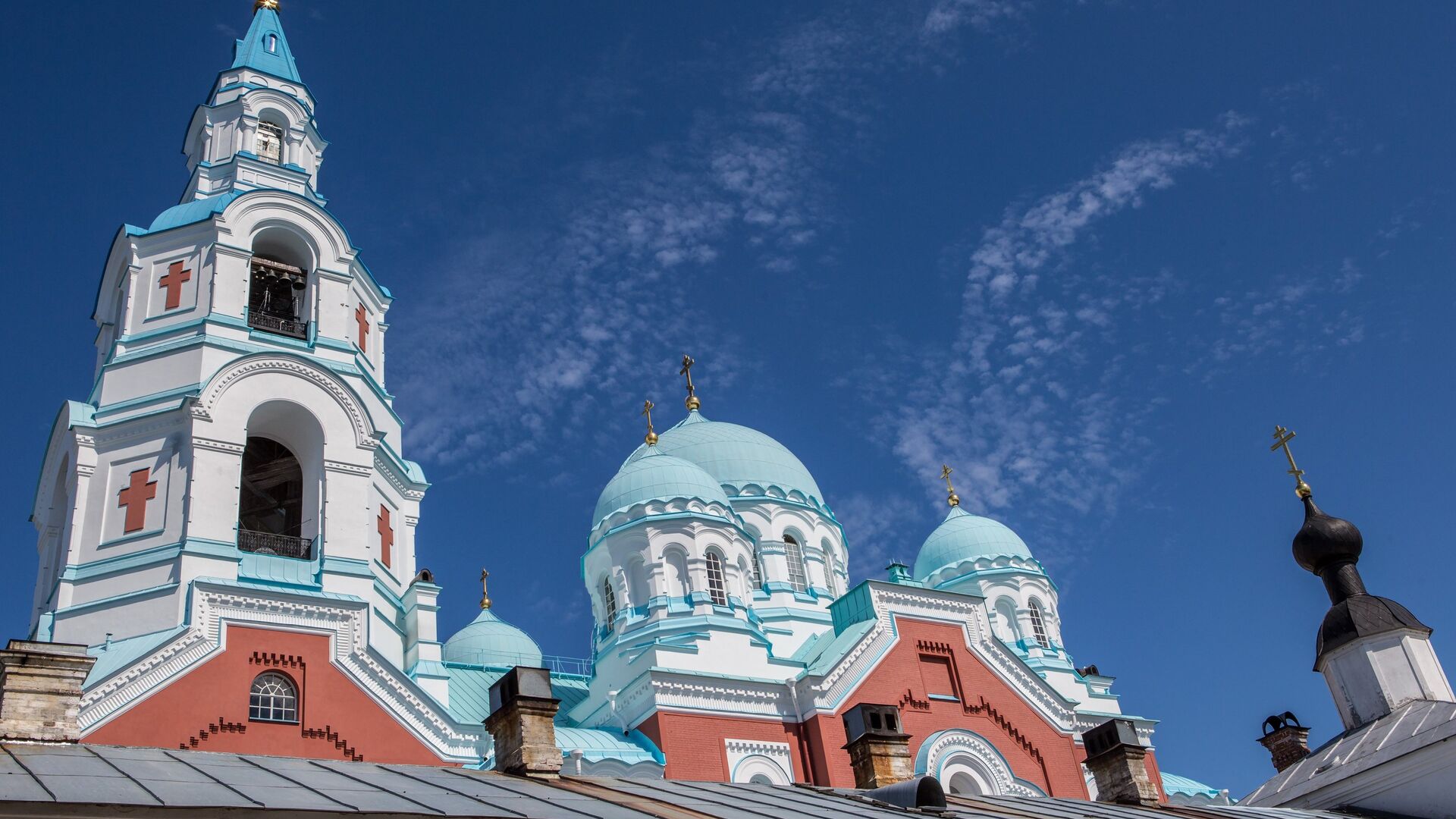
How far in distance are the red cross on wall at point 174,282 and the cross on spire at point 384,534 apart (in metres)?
3.80

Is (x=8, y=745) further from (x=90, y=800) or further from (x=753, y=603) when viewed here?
(x=753, y=603)

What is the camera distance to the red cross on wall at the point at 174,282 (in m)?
17.1

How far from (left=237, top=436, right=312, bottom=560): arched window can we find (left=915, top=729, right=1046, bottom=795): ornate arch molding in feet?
30.6

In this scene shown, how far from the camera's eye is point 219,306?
55.8 ft

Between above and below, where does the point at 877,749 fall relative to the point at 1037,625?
below

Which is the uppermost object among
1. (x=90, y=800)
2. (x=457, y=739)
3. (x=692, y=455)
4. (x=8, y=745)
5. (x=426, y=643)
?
(x=692, y=455)

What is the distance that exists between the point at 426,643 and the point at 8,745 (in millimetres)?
9198

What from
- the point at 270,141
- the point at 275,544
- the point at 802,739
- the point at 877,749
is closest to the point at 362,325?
the point at 270,141

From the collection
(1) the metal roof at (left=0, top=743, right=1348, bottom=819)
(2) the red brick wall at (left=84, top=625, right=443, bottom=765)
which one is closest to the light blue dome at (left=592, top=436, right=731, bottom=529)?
(2) the red brick wall at (left=84, top=625, right=443, bottom=765)

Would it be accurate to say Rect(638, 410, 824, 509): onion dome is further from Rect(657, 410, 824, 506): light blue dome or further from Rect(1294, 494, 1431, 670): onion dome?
Rect(1294, 494, 1431, 670): onion dome

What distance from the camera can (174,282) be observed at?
17.3 metres

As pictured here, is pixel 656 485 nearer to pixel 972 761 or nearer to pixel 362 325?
pixel 362 325

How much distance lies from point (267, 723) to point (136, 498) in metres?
3.39

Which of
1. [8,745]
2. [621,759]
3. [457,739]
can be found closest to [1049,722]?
[621,759]
